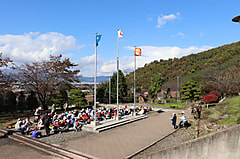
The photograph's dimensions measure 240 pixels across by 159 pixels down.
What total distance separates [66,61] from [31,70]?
193 inches

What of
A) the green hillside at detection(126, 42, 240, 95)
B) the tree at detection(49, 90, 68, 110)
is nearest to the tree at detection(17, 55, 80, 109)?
the tree at detection(49, 90, 68, 110)

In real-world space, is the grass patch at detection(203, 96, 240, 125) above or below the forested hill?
below

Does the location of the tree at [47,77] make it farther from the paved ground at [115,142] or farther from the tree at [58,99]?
the paved ground at [115,142]

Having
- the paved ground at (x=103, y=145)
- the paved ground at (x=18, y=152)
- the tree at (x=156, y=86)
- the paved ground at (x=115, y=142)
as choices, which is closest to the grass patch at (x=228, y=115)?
the paved ground at (x=115, y=142)

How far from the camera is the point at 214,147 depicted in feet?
17.2

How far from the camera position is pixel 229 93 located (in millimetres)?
29531

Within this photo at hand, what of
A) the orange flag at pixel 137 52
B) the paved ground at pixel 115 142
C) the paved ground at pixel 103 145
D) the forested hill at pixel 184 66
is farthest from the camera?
the forested hill at pixel 184 66

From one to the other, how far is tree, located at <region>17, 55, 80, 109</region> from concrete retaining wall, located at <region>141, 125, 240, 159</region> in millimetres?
21063

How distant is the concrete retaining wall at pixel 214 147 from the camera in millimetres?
5047

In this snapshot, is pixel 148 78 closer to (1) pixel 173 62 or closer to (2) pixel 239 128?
(1) pixel 173 62

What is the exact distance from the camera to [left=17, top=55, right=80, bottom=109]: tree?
22842mm

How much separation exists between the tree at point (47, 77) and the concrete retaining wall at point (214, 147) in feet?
69.1

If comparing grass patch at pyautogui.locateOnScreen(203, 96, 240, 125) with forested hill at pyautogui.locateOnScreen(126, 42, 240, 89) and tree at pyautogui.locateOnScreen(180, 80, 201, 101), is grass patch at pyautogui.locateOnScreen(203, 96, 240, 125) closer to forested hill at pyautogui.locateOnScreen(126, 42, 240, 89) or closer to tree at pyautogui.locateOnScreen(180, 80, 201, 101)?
tree at pyautogui.locateOnScreen(180, 80, 201, 101)

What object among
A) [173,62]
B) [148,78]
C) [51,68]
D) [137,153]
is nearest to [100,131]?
[137,153]
